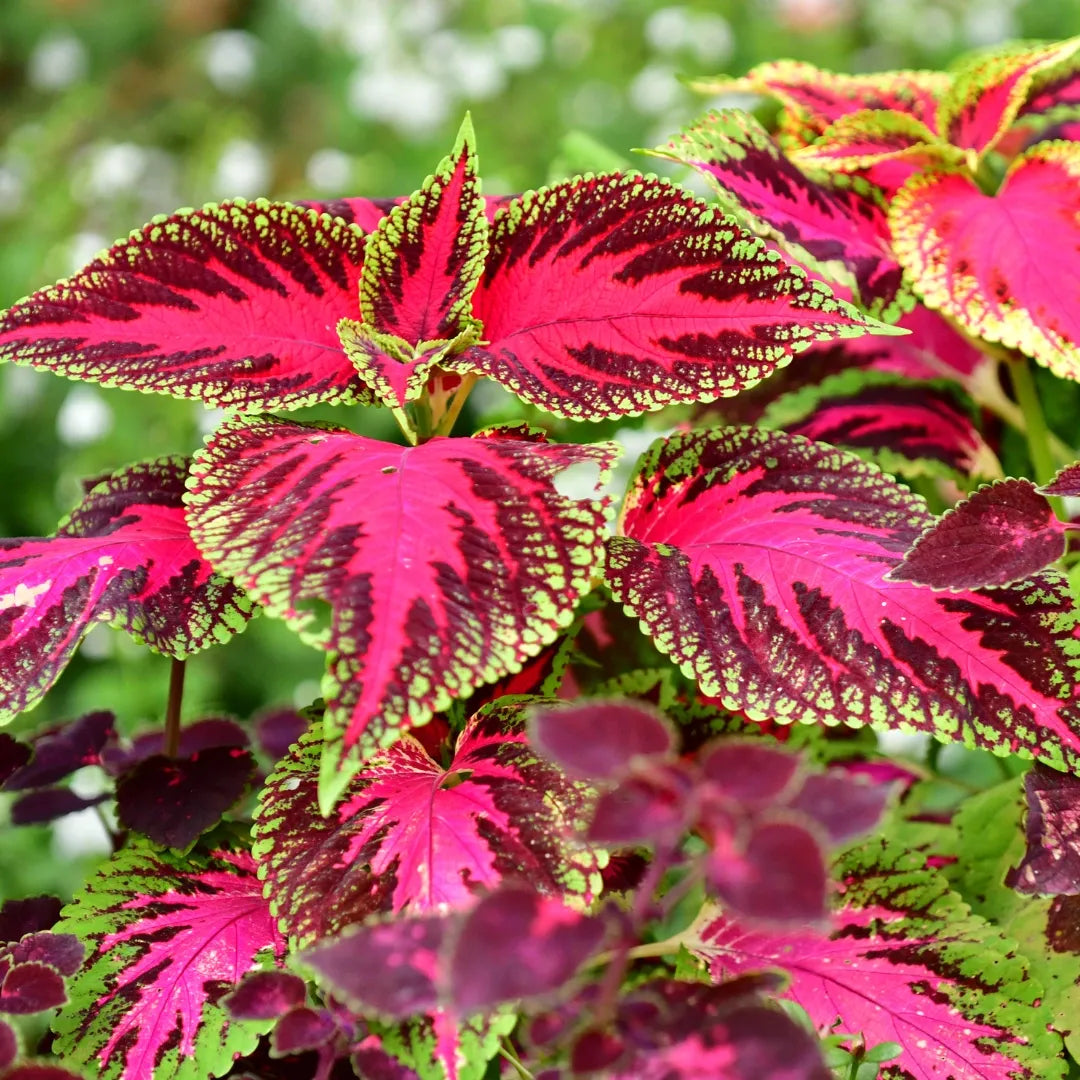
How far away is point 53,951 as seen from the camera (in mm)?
529

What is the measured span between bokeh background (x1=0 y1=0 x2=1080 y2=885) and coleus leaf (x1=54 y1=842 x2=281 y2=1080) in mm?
613

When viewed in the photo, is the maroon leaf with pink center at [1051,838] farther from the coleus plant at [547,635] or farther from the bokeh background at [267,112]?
the bokeh background at [267,112]

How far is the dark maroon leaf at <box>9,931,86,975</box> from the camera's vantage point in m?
0.53

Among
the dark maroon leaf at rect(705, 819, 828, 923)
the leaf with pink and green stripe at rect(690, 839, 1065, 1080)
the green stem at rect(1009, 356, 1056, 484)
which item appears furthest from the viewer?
the green stem at rect(1009, 356, 1056, 484)

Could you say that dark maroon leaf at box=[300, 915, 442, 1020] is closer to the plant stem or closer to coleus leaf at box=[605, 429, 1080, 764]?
coleus leaf at box=[605, 429, 1080, 764]

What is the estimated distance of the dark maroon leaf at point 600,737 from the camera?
0.37 m

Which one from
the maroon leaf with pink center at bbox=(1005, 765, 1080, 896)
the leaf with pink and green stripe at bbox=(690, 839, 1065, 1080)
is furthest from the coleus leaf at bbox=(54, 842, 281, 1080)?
the maroon leaf with pink center at bbox=(1005, 765, 1080, 896)

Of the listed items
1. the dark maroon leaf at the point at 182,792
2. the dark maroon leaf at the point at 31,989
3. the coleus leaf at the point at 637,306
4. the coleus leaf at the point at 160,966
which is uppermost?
the coleus leaf at the point at 637,306

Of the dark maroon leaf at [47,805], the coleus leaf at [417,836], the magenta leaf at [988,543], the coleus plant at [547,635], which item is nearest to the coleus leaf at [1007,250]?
the coleus plant at [547,635]

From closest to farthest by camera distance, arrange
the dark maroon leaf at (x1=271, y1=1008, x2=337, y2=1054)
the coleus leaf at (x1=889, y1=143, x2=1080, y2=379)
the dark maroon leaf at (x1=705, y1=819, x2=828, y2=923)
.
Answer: the dark maroon leaf at (x1=705, y1=819, x2=828, y2=923)
the dark maroon leaf at (x1=271, y1=1008, x2=337, y2=1054)
the coleus leaf at (x1=889, y1=143, x2=1080, y2=379)

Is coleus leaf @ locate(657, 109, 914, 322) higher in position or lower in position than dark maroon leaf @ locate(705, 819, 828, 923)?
higher

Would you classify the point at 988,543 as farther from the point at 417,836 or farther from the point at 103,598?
the point at 103,598

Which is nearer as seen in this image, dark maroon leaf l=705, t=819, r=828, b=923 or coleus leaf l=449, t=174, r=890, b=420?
dark maroon leaf l=705, t=819, r=828, b=923

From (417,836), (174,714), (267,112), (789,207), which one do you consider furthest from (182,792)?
(267,112)
